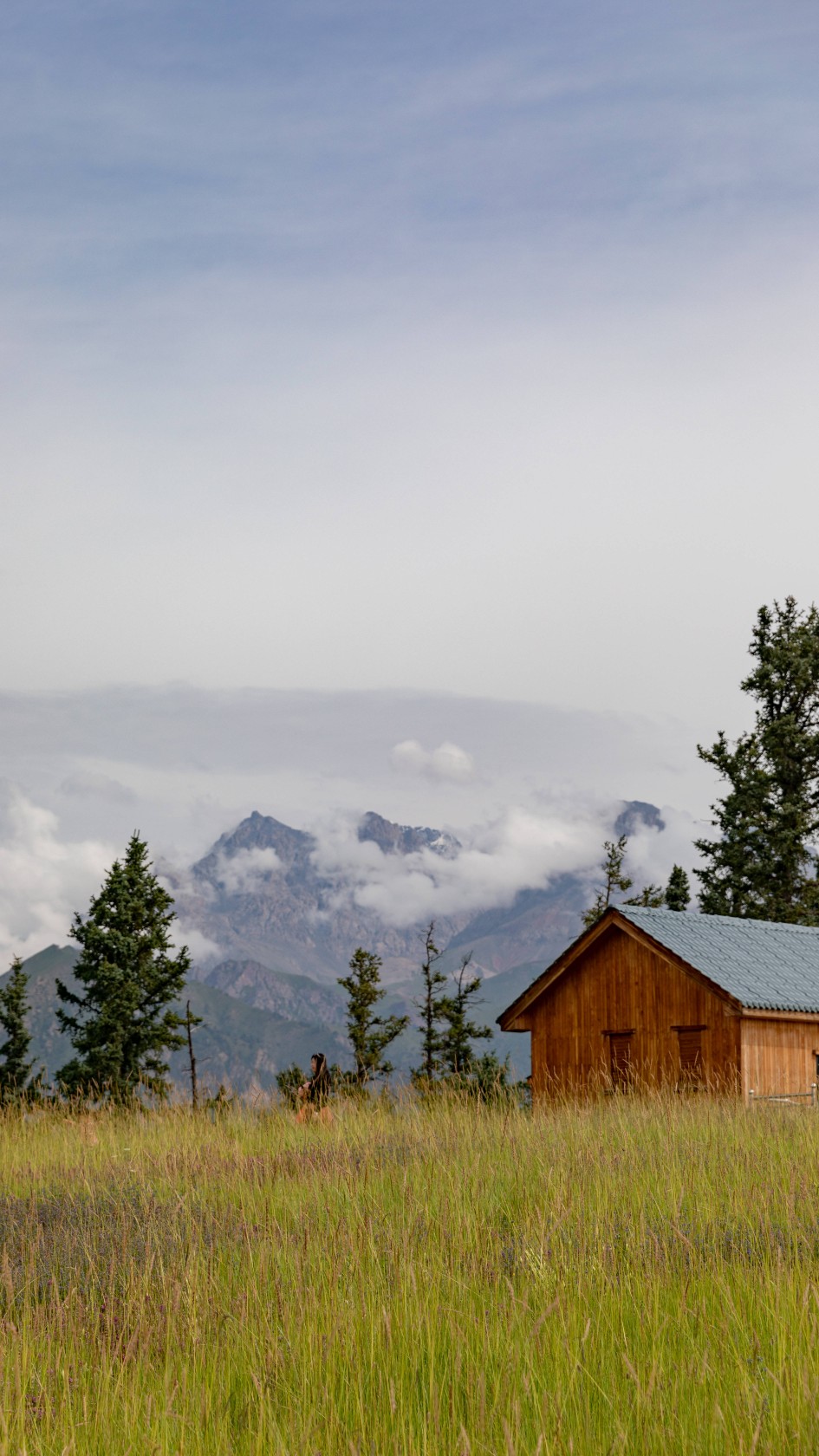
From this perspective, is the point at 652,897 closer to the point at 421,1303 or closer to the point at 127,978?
the point at 127,978

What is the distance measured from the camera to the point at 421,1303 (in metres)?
5.86

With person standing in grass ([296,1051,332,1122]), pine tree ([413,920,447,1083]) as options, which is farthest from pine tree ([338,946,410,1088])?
person standing in grass ([296,1051,332,1122])

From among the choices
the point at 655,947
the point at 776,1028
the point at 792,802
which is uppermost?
the point at 792,802

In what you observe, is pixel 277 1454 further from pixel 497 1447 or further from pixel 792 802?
pixel 792 802

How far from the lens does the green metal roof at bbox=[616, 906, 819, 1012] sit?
89.1 feet

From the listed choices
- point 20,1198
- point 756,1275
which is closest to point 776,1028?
point 20,1198

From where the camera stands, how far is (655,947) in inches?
1097

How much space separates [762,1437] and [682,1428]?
329 millimetres

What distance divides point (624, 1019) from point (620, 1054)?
0.76 m

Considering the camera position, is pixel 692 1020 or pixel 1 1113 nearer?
pixel 1 1113

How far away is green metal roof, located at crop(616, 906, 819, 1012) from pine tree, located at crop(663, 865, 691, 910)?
23900mm

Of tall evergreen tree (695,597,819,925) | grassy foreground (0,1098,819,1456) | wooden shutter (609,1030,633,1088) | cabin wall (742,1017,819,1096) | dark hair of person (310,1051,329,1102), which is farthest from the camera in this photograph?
tall evergreen tree (695,597,819,925)

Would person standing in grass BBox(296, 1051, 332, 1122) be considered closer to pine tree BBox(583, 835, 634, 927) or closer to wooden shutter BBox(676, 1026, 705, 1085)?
wooden shutter BBox(676, 1026, 705, 1085)

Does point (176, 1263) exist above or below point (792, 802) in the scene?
below
